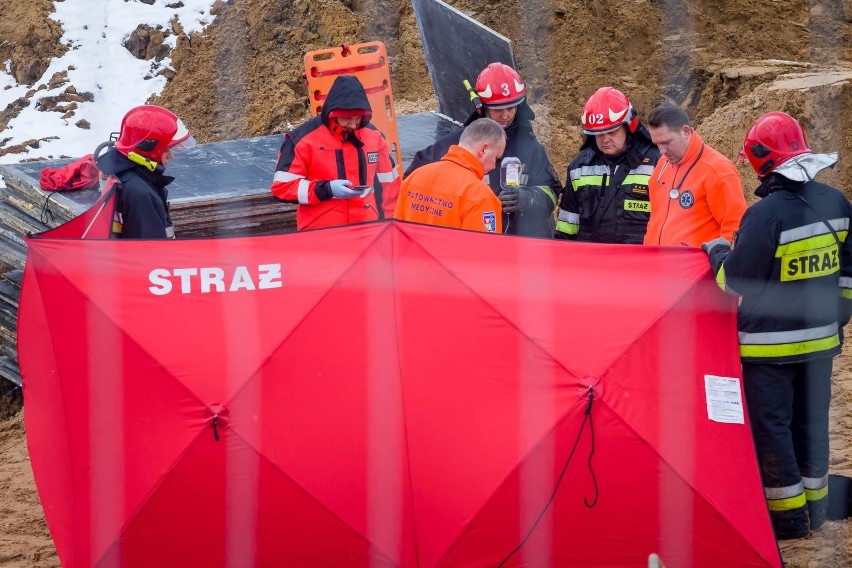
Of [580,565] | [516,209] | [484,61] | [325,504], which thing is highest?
[484,61]

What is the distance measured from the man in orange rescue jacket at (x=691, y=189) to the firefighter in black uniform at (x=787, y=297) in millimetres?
659

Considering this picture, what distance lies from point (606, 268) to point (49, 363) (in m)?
2.50

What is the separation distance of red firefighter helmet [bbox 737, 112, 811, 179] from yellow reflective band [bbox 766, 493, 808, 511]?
154 centimetres

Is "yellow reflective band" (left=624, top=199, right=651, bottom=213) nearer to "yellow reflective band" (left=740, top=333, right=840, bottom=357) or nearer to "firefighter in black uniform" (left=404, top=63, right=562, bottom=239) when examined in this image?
"firefighter in black uniform" (left=404, top=63, right=562, bottom=239)

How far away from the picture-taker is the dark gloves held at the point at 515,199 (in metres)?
7.14

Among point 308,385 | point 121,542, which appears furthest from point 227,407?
point 121,542

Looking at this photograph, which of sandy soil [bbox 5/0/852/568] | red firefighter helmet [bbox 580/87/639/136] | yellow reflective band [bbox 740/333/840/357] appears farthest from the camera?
sandy soil [bbox 5/0/852/568]

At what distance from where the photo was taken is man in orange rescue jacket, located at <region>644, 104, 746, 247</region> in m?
6.33

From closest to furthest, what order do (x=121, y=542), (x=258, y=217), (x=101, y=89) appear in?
(x=121, y=542), (x=258, y=217), (x=101, y=89)

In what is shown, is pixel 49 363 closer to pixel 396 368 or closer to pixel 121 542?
pixel 121 542

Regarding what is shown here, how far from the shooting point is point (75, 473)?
5.03 metres

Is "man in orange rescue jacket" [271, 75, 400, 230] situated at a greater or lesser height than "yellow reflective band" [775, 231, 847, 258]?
greater

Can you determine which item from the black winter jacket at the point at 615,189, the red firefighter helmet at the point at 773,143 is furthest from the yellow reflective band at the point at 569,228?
the red firefighter helmet at the point at 773,143

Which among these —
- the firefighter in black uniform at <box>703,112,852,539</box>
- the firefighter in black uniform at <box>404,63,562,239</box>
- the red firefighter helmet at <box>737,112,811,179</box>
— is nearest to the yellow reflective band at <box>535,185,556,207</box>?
the firefighter in black uniform at <box>404,63,562,239</box>
